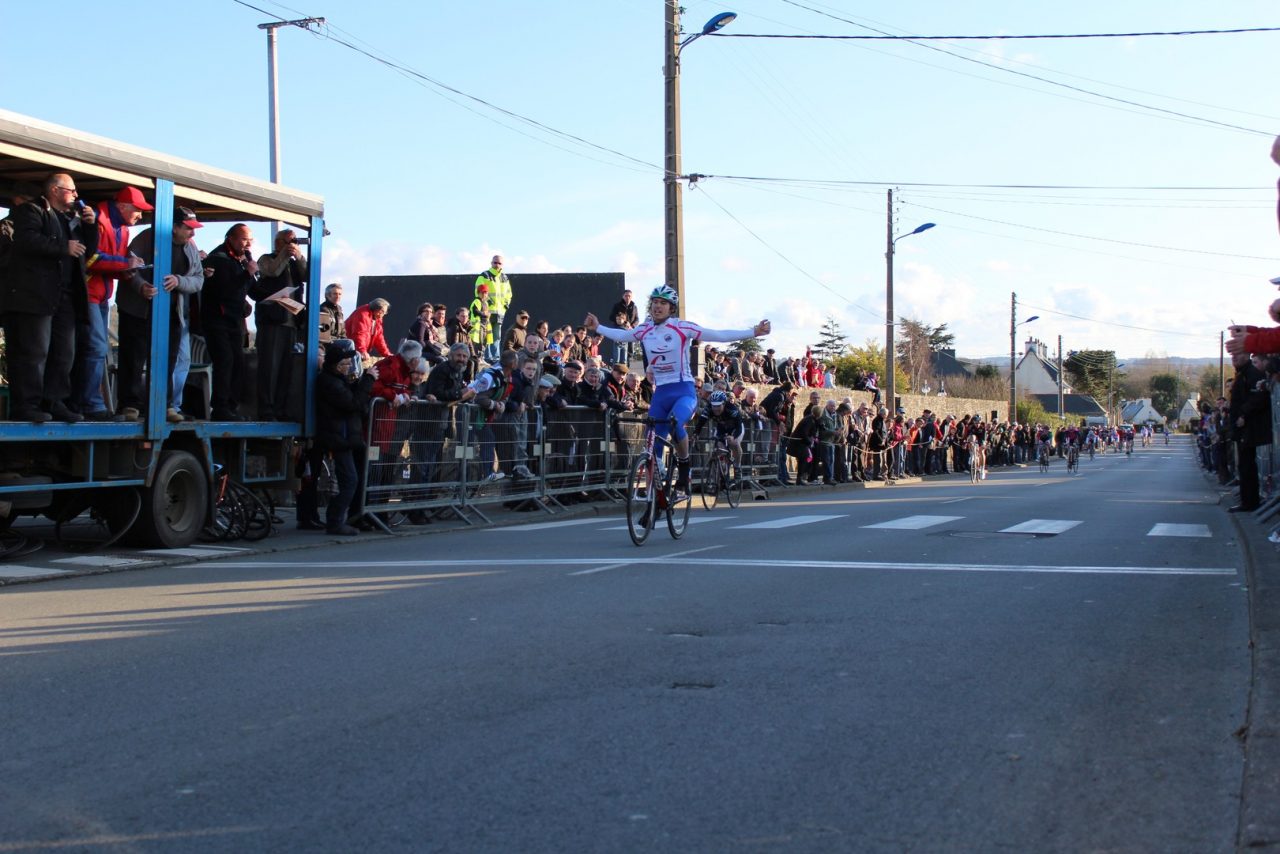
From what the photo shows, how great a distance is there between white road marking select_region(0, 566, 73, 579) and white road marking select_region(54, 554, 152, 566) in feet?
1.30

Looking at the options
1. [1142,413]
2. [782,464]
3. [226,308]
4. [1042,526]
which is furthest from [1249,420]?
[1142,413]

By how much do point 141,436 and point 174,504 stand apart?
41.3 inches

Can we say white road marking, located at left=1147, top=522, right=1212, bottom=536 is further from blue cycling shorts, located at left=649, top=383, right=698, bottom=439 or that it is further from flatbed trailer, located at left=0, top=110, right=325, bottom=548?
flatbed trailer, located at left=0, top=110, right=325, bottom=548

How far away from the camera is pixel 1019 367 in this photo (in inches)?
6565

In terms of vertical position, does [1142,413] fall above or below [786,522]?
above

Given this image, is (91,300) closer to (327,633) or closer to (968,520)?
(327,633)

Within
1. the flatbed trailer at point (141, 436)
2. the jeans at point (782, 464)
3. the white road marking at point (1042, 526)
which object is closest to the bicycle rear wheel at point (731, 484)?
the white road marking at point (1042, 526)

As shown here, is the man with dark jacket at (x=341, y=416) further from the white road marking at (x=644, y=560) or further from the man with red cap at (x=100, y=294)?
the white road marking at (x=644, y=560)

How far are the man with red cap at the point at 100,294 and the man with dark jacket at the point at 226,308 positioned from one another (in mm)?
1225

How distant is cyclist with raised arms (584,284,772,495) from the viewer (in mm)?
12352

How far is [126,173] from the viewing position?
11.1 meters

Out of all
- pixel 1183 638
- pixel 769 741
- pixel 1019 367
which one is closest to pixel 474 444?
pixel 1183 638

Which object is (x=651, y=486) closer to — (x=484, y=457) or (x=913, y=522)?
(x=484, y=457)

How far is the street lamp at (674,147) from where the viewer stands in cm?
2405
